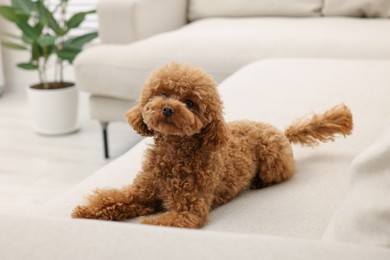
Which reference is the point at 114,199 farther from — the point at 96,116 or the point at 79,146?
the point at 79,146

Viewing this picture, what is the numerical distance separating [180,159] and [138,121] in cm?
10

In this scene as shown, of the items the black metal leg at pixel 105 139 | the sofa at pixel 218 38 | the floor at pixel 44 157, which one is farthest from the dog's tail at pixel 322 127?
the black metal leg at pixel 105 139

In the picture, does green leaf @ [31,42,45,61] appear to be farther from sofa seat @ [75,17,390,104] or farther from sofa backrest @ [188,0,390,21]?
sofa backrest @ [188,0,390,21]

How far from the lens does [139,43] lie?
9.44 ft

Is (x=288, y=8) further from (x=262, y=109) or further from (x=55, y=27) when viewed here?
(x=262, y=109)

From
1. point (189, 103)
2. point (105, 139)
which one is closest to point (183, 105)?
point (189, 103)

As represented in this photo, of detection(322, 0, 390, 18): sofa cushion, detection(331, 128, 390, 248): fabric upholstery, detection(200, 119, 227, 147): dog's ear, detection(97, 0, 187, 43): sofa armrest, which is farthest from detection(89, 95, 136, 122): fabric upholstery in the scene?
detection(331, 128, 390, 248): fabric upholstery

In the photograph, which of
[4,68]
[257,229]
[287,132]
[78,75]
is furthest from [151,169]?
[4,68]

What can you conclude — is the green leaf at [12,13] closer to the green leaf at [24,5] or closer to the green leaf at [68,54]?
the green leaf at [24,5]

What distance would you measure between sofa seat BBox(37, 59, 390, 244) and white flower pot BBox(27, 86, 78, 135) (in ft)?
4.30

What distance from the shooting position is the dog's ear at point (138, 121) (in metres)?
1.16

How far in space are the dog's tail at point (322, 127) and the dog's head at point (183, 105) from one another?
1.19ft

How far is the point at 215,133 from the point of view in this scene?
111 cm

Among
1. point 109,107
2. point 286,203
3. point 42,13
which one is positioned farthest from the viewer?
point 42,13
